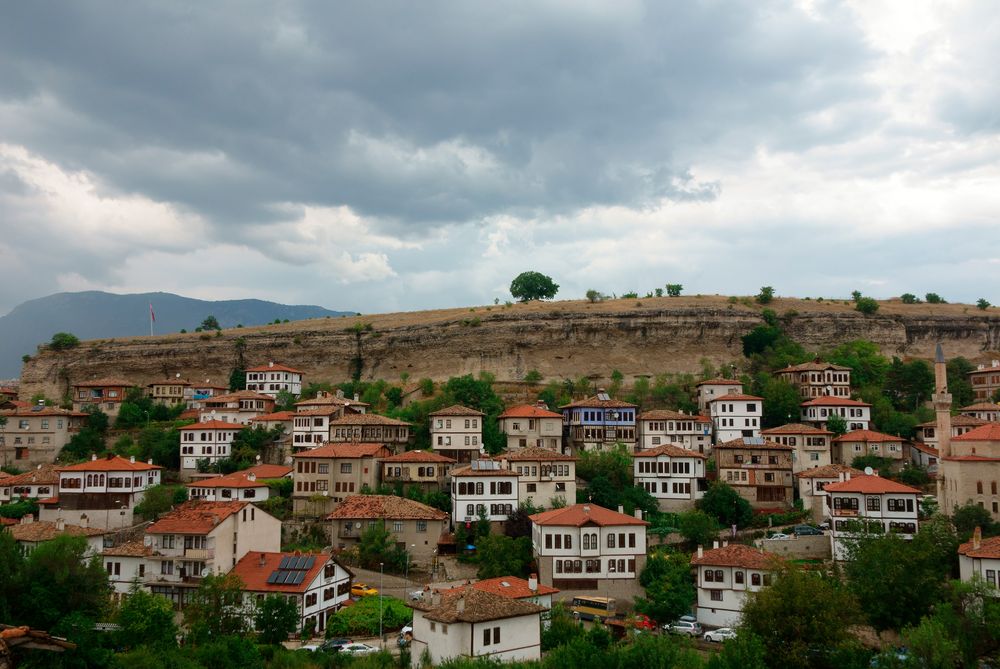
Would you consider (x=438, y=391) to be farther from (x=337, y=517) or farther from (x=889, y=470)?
(x=889, y=470)

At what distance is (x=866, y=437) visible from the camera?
57.0 m

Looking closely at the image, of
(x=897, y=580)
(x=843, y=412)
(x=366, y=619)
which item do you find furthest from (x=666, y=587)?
(x=843, y=412)

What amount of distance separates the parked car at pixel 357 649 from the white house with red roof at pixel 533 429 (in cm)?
2621

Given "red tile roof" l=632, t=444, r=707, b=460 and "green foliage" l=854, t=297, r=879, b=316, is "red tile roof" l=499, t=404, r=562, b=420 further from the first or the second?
"green foliage" l=854, t=297, r=879, b=316

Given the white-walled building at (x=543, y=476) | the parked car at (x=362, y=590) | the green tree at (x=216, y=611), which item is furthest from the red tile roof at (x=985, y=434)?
the green tree at (x=216, y=611)

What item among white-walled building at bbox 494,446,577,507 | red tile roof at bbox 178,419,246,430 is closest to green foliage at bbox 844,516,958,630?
white-walled building at bbox 494,446,577,507

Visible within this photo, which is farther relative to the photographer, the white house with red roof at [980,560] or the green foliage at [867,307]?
the green foliage at [867,307]

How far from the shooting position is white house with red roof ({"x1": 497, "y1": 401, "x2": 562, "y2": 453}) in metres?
60.3

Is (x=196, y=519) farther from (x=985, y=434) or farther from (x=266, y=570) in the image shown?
(x=985, y=434)

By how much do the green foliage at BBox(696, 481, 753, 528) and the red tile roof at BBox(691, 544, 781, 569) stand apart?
747 centimetres

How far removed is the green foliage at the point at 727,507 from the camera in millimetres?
50500

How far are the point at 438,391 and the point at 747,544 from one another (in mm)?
34386

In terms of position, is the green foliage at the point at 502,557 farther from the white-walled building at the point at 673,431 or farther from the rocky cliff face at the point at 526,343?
the rocky cliff face at the point at 526,343

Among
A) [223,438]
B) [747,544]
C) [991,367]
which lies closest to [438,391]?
[223,438]
